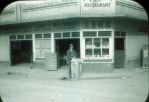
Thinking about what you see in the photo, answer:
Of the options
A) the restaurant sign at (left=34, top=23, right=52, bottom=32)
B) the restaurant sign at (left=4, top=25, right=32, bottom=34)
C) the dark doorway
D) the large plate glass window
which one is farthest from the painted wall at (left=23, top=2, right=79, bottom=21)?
the dark doorway

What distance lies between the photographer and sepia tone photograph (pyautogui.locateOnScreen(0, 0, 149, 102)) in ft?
33.2

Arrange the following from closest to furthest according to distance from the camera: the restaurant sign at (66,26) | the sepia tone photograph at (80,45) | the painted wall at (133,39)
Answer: the sepia tone photograph at (80,45), the restaurant sign at (66,26), the painted wall at (133,39)

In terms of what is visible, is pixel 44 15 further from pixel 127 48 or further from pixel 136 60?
pixel 136 60

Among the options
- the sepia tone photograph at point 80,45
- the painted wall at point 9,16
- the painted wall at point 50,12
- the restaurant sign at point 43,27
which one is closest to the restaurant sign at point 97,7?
the sepia tone photograph at point 80,45

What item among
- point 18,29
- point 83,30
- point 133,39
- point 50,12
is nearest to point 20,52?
point 18,29

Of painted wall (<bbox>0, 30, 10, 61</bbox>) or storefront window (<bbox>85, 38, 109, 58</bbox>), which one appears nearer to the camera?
storefront window (<bbox>85, 38, 109, 58</bbox>)

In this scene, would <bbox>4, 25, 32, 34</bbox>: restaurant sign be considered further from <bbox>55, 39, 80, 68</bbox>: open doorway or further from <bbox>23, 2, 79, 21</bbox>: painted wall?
<bbox>55, 39, 80, 68</bbox>: open doorway

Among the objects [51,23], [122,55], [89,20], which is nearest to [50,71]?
[51,23]

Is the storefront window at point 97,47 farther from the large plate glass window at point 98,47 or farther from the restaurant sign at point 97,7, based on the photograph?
the restaurant sign at point 97,7

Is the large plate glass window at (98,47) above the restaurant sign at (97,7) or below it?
below

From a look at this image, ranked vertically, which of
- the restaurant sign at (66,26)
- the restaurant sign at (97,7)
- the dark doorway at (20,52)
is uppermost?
the restaurant sign at (97,7)

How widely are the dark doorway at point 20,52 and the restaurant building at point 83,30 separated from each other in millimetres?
98

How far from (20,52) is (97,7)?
1011 centimetres

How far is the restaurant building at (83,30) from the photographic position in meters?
13.0
